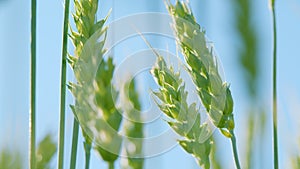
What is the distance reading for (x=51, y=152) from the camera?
75 centimetres

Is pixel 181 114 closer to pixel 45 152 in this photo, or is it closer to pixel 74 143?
pixel 74 143

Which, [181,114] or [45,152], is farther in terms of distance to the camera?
[45,152]

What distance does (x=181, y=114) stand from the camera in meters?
0.56

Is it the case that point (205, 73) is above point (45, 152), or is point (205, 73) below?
above

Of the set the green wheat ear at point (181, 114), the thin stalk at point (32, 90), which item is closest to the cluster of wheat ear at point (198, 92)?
the green wheat ear at point (181, 114)

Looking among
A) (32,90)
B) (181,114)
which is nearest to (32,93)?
(32,90)

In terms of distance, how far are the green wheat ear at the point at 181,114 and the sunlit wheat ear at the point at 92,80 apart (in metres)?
0.05

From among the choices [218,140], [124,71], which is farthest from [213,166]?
[124,71]

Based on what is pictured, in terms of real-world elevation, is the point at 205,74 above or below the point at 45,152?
above

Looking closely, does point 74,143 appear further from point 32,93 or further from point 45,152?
point 45,152

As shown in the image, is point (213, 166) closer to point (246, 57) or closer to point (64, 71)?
point (246, 57)

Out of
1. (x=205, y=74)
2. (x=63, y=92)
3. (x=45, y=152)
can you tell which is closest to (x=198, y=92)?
(x=205, y=74)

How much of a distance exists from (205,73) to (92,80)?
103mm

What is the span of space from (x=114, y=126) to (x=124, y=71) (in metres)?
0.13
